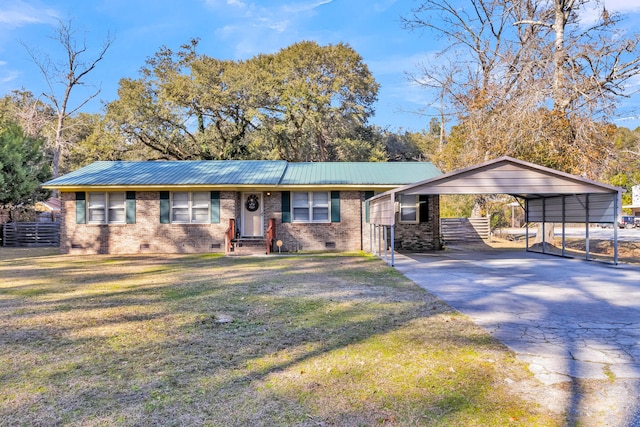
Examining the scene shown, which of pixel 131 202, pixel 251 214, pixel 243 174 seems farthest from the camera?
pixel 251 214

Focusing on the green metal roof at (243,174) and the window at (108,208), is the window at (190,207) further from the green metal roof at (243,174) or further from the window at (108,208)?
the window at (108,208)

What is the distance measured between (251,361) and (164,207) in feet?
42.1

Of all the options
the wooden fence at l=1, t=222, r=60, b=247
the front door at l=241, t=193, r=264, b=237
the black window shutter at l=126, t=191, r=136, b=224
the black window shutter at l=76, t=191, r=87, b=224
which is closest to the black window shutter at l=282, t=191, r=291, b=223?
the front door at l=241, t=193, r=264, b=237

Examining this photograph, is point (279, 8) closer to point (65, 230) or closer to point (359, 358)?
point (65, 230)

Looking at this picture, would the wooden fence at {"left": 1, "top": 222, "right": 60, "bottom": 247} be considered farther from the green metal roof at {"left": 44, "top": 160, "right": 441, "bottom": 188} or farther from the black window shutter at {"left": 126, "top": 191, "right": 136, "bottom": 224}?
the black window shutter at {"left": 126, "top": 191, "right": 136, "bottom": 224}

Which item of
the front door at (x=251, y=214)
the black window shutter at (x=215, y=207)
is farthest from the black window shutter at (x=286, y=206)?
the black window shutter at (x=215, y=207)

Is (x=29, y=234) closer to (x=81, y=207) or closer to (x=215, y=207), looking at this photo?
(x=81, y=207)

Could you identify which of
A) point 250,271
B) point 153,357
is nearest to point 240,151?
point 250,271

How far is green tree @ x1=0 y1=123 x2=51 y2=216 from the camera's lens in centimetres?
1867

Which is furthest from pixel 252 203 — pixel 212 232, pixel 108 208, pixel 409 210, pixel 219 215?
pixel 409 210

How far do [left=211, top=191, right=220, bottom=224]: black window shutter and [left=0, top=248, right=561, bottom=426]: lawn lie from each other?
26.2ft

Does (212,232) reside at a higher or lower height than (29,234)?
higher

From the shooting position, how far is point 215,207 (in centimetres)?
1546

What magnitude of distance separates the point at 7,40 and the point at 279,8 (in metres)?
17.1
